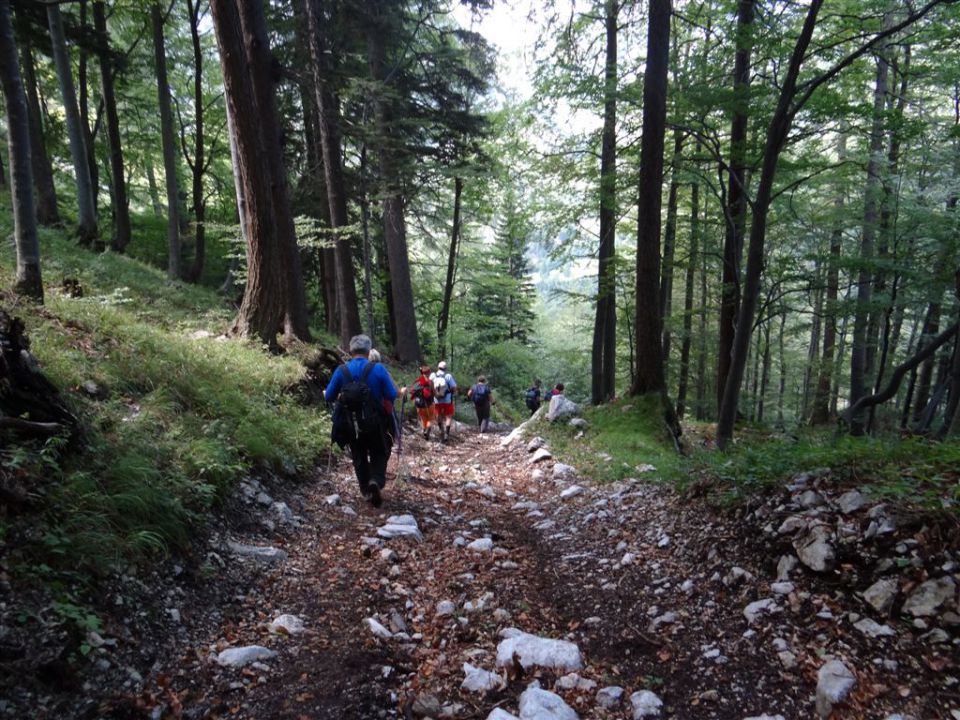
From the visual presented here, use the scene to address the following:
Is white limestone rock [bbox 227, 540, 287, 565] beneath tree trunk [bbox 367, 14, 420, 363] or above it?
beneath

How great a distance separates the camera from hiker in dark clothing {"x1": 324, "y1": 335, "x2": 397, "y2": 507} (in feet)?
18.9

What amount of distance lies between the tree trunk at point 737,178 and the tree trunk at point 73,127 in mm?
14728

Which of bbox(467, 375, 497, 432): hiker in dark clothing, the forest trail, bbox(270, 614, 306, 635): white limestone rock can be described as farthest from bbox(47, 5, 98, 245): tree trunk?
bbox(270, 614, 306, 635): white limestone rock

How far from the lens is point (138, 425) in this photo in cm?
457

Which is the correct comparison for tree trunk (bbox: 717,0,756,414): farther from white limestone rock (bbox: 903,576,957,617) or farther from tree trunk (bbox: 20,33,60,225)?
tree trunk (bbox: 20,33,60,225)

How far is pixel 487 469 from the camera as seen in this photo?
8.78 metres

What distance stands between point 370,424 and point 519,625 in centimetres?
297

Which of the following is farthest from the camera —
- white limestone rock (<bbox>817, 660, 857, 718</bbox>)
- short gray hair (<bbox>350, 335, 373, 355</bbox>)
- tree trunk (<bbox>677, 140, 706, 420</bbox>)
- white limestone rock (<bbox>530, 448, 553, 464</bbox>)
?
tree trunk (<bbox>677, 140, 706, 420</bbox>)

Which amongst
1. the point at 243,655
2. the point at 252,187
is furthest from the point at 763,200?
the point at 252,187

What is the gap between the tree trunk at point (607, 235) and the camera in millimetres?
10641

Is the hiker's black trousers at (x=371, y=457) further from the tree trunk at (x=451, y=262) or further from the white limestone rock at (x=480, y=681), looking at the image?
the tree trunk at (x=451, y=262)

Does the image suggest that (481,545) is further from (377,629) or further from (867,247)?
(867,247)

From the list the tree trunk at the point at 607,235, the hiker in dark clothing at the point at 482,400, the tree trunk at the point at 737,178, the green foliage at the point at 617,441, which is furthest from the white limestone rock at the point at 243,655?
the hiker in dark clothing at the point at 482,400

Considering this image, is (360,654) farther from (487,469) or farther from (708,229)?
(708,229)
